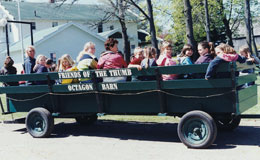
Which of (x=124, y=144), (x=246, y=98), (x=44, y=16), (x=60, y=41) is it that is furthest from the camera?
(x=44, y=16)

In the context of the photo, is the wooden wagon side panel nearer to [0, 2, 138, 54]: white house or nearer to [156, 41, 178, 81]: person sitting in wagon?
[156, 41, 178, 81]: person sitting in wagon

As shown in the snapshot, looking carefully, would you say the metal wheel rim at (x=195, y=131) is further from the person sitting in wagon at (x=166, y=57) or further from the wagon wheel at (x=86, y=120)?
the wagon wheel at (x=86, y=120)

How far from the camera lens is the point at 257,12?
49094mm

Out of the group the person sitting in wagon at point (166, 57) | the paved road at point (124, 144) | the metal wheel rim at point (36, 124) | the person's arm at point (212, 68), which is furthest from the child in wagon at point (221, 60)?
the metal wheel rim at point (36, 124)

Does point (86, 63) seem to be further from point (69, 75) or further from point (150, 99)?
point (150, 99)

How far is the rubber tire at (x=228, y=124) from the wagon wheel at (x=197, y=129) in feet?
4.26

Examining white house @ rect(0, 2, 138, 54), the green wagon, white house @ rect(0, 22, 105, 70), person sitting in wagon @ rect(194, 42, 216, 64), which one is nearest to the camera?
the green wagon

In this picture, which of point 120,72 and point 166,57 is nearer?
point 120,72

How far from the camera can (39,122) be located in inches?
297

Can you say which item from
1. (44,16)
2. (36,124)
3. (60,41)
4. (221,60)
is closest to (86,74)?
(36,124)

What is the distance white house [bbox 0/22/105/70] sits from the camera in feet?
123

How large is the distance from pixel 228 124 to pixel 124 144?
6.99 feet

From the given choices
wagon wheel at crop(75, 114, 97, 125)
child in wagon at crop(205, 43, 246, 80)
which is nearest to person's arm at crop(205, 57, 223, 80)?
child in wagon at crop(205, 43, 246, 80)

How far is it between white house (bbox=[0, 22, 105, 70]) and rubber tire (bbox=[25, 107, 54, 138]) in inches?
1175
